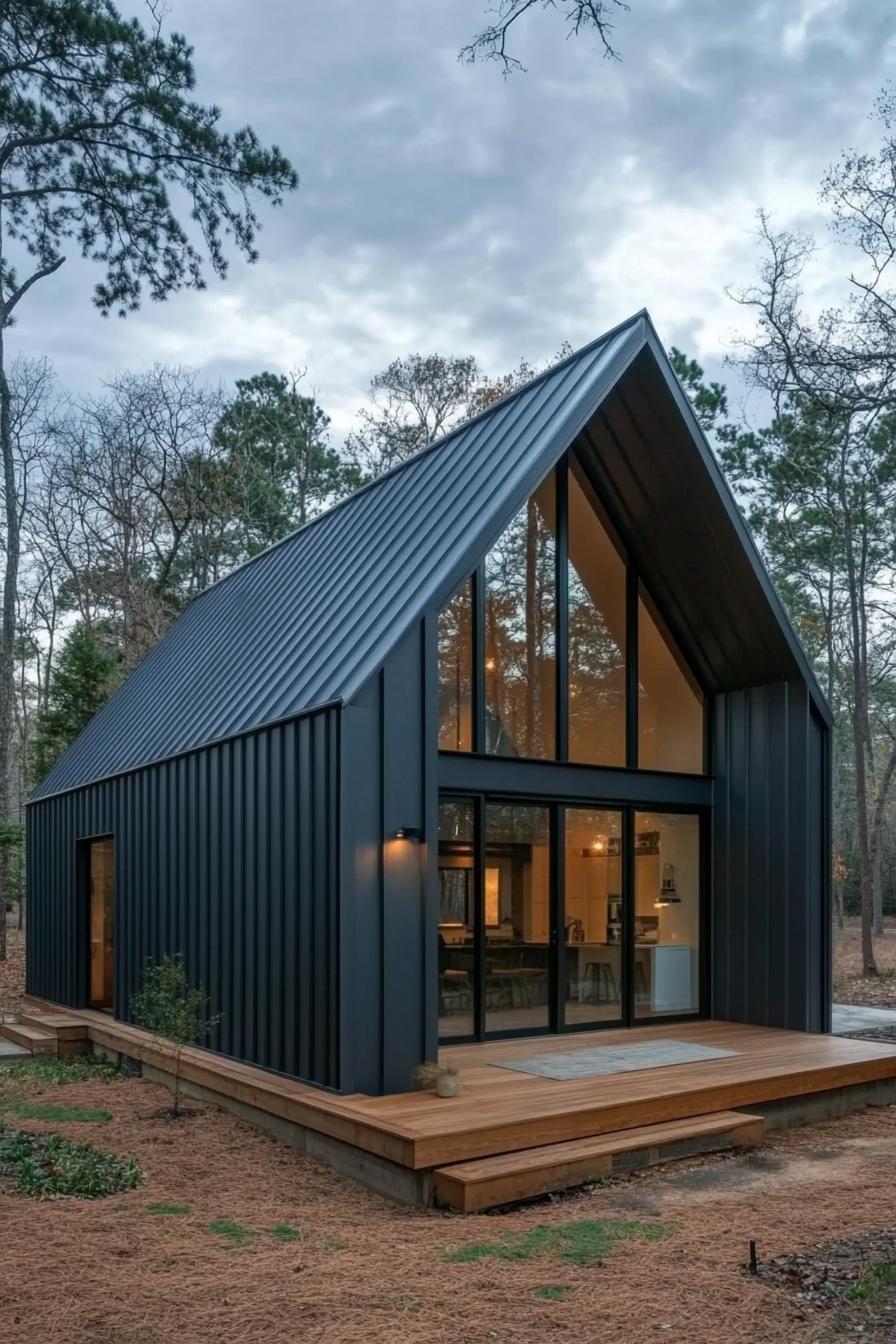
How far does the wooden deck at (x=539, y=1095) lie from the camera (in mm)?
5875

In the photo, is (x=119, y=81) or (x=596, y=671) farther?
(x=596, y=671)

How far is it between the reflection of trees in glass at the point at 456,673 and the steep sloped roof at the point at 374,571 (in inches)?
23.9

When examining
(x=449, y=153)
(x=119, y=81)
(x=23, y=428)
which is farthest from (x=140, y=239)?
(x=23, y=428)

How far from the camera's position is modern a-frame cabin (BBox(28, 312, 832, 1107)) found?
7016mm

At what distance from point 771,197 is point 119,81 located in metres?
8.02

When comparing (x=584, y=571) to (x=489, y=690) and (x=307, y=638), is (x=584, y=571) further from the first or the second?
(x=307, y=638)

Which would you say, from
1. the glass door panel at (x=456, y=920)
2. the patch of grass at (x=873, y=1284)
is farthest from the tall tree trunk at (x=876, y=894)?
the patch of grass at (x=873, y=1284)

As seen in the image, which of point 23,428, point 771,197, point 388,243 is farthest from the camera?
point 23,428

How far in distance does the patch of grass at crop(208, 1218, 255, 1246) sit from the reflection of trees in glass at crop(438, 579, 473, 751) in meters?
3.90

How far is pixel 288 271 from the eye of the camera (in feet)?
49.0

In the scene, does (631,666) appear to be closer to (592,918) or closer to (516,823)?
(516,823)

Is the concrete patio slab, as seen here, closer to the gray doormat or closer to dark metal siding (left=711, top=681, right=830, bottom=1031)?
dark metal siding (left=711, top=681, right=830, bottom=1031)

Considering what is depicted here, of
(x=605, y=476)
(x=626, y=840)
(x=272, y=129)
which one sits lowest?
(x=626, y=840)

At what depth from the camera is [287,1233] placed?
16.7 feet
